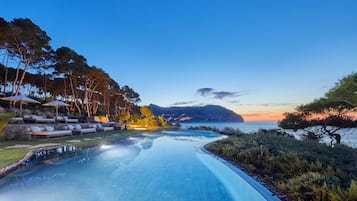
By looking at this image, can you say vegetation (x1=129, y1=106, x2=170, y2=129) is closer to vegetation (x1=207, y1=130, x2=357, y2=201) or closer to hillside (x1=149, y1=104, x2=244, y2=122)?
vegetation (x1=207, y1=130, x2=357, y2=201)

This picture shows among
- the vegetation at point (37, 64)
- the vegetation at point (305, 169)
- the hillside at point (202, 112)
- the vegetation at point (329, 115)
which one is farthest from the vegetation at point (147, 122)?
the hillside at point (202, 112)

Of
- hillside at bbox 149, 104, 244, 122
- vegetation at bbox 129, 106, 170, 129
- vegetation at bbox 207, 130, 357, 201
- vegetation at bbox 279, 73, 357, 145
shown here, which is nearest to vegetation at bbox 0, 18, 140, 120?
vegetation at bbox 129, 106, 170, 129

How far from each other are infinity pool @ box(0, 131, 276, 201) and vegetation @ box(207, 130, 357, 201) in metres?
0.58

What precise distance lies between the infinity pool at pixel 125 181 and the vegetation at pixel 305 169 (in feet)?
1.89

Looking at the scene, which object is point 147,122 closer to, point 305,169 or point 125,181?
point 125,181

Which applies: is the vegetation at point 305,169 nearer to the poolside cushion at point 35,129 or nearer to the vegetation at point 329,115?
the vegetation at point 329,115

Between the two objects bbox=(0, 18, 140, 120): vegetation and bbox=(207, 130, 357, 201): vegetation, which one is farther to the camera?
bbox=(0, 18, 140, 120): vegetation

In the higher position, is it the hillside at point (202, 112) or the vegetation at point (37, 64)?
the vegetation at point (37, 64)

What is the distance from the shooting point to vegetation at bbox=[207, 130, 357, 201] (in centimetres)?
287

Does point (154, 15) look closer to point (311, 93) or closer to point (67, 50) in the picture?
point (67, 50)

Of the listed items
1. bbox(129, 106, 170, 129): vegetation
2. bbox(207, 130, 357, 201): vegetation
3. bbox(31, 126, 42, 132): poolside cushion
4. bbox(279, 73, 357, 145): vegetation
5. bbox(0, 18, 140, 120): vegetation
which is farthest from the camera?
bbox(129, 106, 170, 129): vegetation

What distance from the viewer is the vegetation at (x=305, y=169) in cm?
287

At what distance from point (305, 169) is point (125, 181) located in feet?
13.2

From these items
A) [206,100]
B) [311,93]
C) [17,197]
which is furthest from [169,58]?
[206,100]
